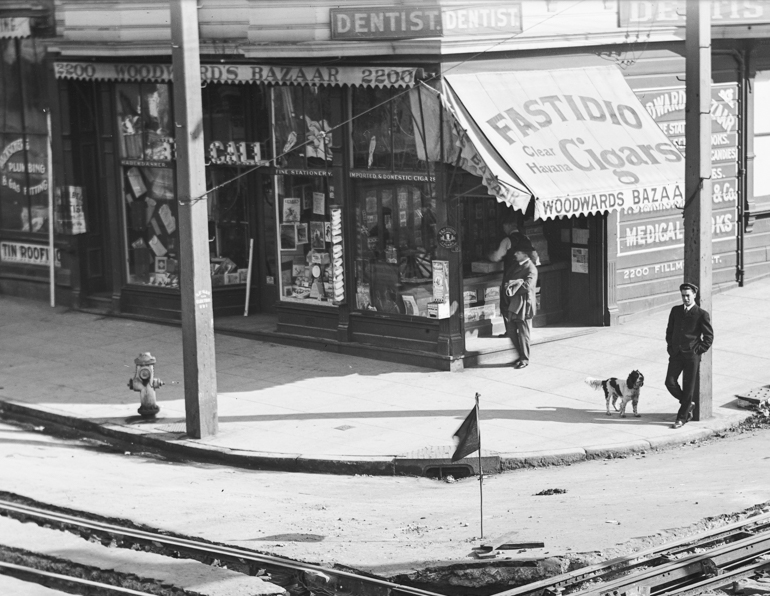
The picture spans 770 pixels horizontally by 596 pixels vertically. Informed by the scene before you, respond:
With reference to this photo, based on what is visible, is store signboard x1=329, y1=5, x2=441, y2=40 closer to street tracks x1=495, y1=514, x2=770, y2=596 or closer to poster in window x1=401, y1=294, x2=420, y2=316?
poster in window x1=401, y1=294, x2=420, y2=316

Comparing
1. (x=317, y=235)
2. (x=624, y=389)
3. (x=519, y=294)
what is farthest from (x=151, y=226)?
(x=624, y=389)

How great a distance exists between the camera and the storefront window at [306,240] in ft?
58.3

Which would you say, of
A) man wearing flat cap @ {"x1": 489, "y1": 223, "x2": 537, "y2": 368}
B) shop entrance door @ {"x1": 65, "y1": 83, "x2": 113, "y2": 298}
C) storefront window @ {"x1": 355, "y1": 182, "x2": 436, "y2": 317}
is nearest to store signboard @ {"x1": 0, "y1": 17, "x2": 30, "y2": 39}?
shop entrance door @ {"x1": 65, "y1": 83, "x2": 113, "y2": 298}

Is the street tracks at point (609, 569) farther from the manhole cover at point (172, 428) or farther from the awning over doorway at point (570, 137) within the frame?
the awning over doorway at point (570, 137)

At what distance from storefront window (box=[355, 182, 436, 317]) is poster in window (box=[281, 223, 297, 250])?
1.33 meters

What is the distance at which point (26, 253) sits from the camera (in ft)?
71.1

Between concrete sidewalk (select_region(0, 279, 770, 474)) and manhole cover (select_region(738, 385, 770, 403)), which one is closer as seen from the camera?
concrete sidewalk (select_region(0, 279, 770, 474))

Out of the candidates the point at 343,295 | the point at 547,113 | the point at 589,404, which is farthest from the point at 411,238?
the point at 589,404

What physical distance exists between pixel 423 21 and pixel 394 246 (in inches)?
123

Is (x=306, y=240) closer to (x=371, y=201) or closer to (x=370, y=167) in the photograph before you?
(x=371, y=201)

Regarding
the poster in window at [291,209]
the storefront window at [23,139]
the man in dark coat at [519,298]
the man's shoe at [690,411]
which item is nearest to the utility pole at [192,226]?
the man in dark coat at [519,298]

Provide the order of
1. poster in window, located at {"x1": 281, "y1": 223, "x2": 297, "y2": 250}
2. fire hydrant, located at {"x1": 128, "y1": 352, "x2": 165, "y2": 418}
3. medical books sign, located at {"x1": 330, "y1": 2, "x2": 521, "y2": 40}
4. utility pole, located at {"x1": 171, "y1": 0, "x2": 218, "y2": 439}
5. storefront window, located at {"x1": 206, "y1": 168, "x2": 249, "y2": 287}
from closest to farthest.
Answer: utility pole, located at {"x1": 171, "y1": 0, "x2": 218, "y2": 439}
fire hydrant, located at {"x1": 128, "y1": 352, "x2": 165, "y2": 418}
medical books sign, located at {"x1": 330, "y1": 2, "x2": 521, "y2": 40}
poster in window, located at {"x1": 281, "y1": 223, "x2": 297, "y2": 250}
storefront window, located at {"x1": 206, "y1": 168, "x2": 249, "y2": 287}

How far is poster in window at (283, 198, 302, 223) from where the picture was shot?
59.5 feet

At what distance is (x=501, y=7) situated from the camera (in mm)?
16078
